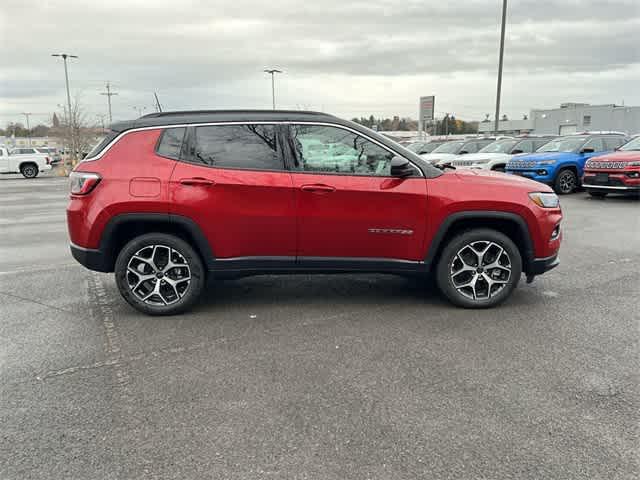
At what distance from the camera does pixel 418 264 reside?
472 centimetres

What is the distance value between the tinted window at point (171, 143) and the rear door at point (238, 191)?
76 millimetres

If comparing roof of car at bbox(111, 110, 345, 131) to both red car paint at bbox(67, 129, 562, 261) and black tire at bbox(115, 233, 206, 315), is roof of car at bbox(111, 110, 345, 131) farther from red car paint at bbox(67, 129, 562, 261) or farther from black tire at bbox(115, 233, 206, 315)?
black tire at bbox(115, 233, 206, 315)

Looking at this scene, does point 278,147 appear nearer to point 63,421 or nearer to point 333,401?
point 333,401

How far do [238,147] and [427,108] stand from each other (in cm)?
3901

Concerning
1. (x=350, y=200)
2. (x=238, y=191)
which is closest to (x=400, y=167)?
(x=350, y=200)

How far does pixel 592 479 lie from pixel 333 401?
4.69 ft

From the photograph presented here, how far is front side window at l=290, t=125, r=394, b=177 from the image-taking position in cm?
460

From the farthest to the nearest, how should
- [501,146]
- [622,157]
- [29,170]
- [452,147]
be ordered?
[29,170] → [452,147] → [501,146] → [622,157]

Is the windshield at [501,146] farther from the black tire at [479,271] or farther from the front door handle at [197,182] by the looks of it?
the front door handle at [197,182]

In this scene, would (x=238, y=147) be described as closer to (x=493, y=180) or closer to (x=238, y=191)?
(x=238, y=191)

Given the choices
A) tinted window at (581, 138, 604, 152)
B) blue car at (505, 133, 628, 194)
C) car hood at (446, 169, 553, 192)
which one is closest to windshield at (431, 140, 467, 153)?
blue car at (505, 133, 628, 194)

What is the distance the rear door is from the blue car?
11.5 meters

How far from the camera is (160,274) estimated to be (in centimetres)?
464

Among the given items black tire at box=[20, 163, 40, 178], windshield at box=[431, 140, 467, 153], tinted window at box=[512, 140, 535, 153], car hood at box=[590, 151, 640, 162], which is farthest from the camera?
black tire at box=[20, 163, 40, 178]
